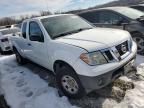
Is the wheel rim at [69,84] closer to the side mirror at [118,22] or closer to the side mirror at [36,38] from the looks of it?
the side mirror at [36,38]

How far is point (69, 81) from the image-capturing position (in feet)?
13.2

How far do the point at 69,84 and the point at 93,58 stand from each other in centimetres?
89

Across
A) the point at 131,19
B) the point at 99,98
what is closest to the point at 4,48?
the point at 131,19

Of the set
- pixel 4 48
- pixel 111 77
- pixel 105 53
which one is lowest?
pixel 4 48

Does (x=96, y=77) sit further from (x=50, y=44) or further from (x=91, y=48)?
(x=50, y=44)

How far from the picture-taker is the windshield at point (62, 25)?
4.65m

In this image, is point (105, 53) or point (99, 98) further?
point (99, 98)

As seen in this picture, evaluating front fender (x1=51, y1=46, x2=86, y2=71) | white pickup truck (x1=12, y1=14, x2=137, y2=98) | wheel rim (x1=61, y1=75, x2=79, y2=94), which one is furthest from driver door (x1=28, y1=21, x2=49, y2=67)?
wheel rim (x1=61, y1=75, x2=79, y2=94)

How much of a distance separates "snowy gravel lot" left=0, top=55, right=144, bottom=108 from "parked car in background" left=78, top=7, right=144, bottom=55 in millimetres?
750

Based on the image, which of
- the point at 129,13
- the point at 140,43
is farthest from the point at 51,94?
the point at 129,13

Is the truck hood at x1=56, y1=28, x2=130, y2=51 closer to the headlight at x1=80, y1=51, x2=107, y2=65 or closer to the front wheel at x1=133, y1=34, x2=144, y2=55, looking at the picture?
the headlight at x1=80, y1=51, x2=107, y2=65

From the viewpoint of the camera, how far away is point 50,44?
4348mm

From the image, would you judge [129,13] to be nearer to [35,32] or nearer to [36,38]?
[35,32]

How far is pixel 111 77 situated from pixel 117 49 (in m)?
0.57
